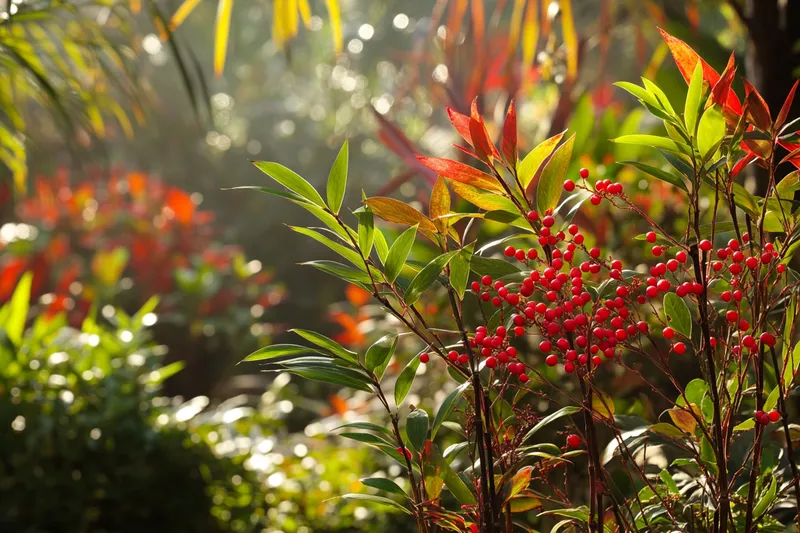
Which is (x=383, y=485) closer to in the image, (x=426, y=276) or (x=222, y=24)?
(x=426, y=276)

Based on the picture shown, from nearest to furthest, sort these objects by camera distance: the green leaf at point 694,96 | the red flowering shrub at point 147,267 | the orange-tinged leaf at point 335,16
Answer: the green leaf at point 694,96, the orange-tinged leaf at point 335,16, the red flowering shrub at point 147,267

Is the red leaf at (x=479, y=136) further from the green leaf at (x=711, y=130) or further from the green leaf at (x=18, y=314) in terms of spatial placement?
the green leaf at (x=18, y=314)

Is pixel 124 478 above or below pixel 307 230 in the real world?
below

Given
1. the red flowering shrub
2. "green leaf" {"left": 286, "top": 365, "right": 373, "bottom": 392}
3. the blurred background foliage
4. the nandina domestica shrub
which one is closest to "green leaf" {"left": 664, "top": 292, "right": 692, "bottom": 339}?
the nandina domestica shrub

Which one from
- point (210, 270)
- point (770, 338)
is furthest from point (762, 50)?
point (210, 270)

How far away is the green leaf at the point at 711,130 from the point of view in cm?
48

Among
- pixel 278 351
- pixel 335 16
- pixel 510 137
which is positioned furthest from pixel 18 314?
pixel 510 137

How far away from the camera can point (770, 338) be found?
1.49 feet

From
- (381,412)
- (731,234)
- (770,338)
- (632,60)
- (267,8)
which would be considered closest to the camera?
(770,338)

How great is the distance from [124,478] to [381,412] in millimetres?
513

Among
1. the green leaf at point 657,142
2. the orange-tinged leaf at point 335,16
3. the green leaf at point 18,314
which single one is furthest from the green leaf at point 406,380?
the green leaf at point 18,314

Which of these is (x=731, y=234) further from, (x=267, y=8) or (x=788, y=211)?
(x=267, y=8)

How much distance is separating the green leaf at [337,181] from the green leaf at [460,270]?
88 millimetres

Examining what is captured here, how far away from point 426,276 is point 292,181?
11 cm
